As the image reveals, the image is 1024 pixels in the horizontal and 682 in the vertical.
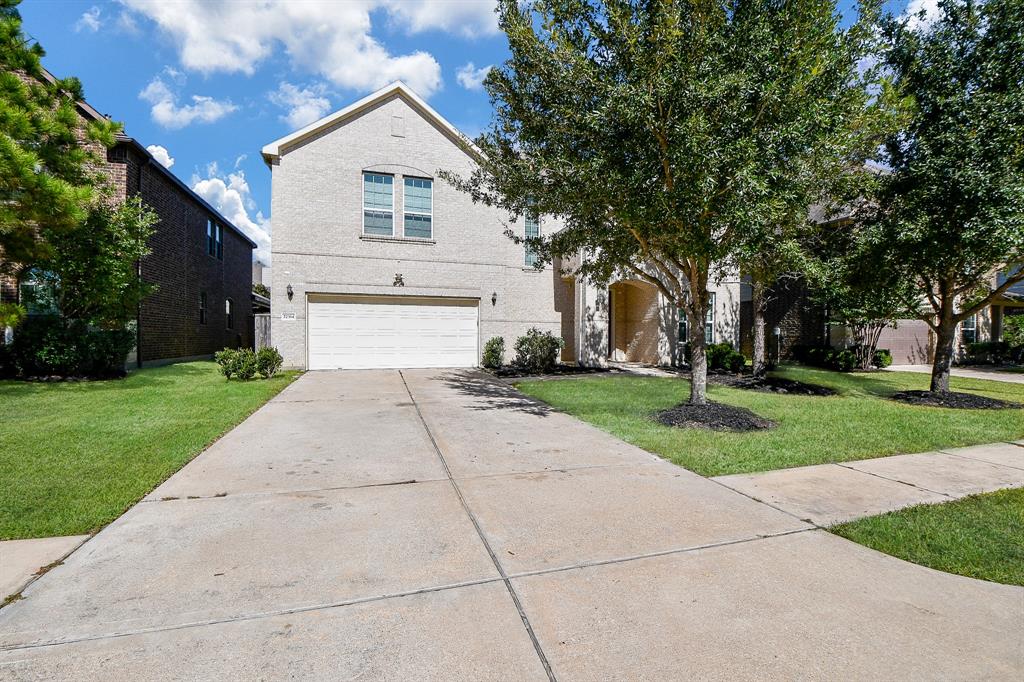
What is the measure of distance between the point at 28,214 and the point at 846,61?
1403cm

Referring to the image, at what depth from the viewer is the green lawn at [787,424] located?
5730 millimetres

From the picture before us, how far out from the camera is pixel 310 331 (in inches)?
570

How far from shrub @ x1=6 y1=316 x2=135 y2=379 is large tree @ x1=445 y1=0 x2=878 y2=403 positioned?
11.4 metres

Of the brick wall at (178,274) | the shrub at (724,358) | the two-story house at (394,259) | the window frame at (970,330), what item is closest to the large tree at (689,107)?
the two-story house at (394,259)

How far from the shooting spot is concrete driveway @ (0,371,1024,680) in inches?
85.5

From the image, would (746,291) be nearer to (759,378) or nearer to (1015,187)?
(759,378)

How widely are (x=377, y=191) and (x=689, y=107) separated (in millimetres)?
11234

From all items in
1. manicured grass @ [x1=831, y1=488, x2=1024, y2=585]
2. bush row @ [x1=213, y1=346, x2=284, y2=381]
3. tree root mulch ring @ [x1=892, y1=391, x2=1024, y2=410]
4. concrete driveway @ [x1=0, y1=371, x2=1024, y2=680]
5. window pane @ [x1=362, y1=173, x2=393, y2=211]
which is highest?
window pane @ [x1=362, y1=173, x2=393, y2=211]

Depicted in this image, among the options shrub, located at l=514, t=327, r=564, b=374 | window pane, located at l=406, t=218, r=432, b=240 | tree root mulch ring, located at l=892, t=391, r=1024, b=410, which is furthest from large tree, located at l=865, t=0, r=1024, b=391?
window pane, located at l=406, t=218, r=432, b=240

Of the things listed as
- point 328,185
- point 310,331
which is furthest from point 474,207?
point 310,331

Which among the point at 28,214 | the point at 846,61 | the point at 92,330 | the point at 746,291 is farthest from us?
the point at 746,291

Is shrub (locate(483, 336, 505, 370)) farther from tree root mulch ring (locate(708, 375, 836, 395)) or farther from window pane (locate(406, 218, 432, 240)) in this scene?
tree root mulch ring (locate(708, 375, 836, 395))

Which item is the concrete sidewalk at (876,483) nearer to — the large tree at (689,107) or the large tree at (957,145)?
the large tree at (689,107)

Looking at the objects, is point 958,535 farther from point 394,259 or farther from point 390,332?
point 394,259
